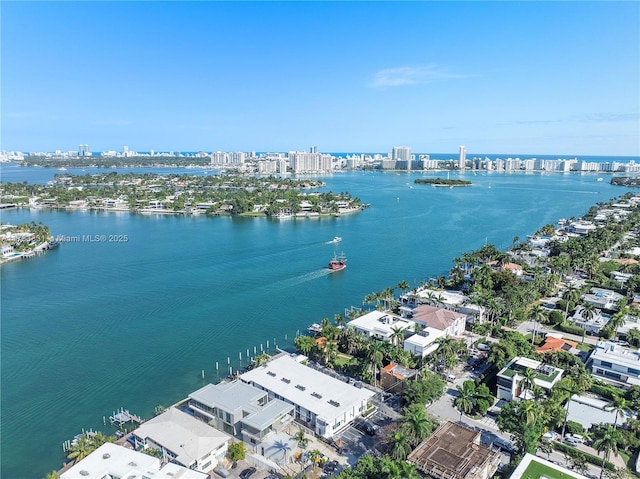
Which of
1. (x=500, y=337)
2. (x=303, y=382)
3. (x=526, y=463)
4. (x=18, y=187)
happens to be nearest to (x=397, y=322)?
(x=500, y=337)

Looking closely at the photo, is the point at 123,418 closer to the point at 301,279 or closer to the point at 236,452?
the point at 236,452

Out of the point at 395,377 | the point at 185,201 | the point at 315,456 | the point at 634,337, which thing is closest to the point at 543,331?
the point at 634,337

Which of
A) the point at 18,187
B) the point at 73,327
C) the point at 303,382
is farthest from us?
the point at 18,187

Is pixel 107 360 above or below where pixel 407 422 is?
below

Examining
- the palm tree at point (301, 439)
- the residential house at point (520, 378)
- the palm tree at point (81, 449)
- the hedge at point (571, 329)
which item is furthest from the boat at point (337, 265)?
the palm tree at point (81, 449)

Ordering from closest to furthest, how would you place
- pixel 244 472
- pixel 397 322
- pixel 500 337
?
1. pixel 244 472
2. pixel 500 337
3. pixel 397 322

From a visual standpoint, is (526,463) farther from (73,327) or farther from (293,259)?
(293,259)

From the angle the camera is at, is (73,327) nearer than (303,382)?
No
